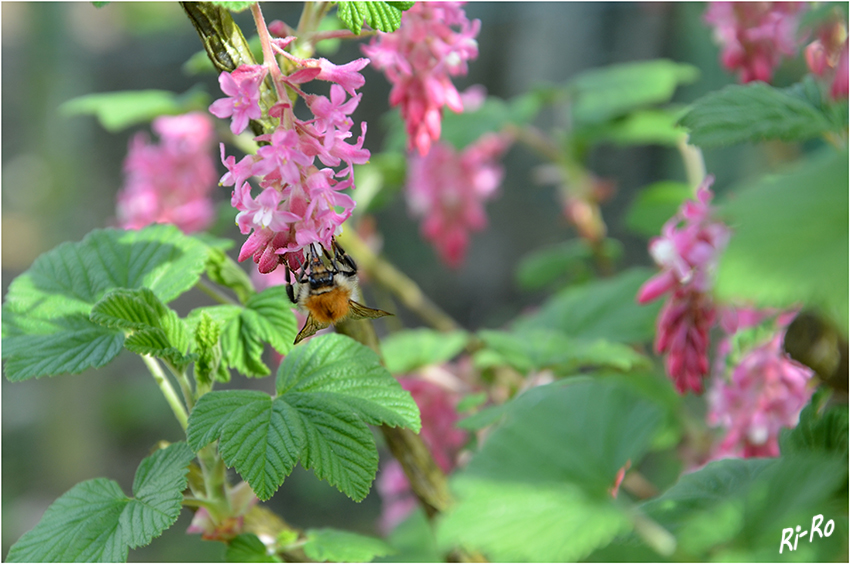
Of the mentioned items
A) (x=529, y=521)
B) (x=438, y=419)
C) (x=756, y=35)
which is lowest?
(x=438, y=419)

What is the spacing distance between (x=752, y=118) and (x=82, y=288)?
3.47ft

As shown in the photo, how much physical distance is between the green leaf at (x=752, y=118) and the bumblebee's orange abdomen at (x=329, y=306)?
58 centimetres

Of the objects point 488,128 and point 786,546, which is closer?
point 786,546

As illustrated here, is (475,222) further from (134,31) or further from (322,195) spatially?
(134,31)

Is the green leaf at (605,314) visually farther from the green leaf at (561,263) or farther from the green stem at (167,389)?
the green stem at (167,389)

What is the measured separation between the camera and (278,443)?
0.82 metres

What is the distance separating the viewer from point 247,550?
0.98 meters

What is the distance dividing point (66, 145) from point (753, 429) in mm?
4071

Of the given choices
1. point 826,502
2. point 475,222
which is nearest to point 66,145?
point 475,222

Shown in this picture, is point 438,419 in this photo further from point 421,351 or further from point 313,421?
point 313,421

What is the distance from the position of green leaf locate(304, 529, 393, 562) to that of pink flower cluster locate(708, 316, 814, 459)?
72 cm

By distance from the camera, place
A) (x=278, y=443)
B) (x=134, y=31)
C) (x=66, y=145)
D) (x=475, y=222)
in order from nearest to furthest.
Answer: (x=278, y=443) → (x=475, y=222) → (x=66, y=145) → (x=134, y=31)

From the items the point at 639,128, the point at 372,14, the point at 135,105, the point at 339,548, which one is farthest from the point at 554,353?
the point at 135,105

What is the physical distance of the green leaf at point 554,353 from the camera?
54.3 inches
